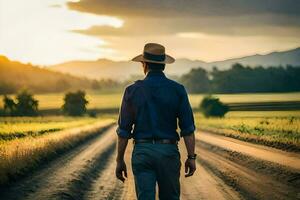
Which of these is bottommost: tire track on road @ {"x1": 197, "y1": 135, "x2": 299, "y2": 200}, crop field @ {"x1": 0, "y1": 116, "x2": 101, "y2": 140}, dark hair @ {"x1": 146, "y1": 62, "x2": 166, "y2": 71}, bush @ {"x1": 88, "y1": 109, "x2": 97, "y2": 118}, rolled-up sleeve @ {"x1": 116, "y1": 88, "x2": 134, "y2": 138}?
bush @ {"x1": 88, "y1": 109, "x2": 97, "y2": 118}

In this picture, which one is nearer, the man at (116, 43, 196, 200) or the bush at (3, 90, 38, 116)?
the man at (116, 43, 196, 200)

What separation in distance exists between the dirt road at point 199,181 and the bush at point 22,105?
63809 mm

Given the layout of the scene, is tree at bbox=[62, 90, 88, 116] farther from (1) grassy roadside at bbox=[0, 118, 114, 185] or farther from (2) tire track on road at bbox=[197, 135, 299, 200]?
(2) tire track on road at bbox=[197, 135, 299, 200]

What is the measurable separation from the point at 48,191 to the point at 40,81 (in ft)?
343

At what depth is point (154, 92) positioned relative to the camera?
267 inches

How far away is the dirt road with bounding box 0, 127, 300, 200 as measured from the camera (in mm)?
12852

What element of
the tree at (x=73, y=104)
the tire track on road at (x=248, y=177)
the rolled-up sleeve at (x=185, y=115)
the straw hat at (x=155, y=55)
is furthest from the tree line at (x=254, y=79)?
the rolled-up sleeve at (x=185, y=115)

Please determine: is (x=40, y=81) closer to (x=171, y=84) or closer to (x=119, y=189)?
(x=119, y=189)

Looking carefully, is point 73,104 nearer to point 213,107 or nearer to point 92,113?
point 92,113

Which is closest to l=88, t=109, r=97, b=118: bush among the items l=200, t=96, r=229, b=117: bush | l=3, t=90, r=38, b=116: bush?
l=200, t=96, r=229, b=117: bush

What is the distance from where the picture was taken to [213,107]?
315 ft

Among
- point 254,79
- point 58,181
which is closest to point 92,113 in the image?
point 254,79

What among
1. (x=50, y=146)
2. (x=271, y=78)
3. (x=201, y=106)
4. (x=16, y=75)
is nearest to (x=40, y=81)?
(x=16, y=75)

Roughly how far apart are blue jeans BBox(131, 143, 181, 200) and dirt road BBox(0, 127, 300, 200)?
19.0ft
